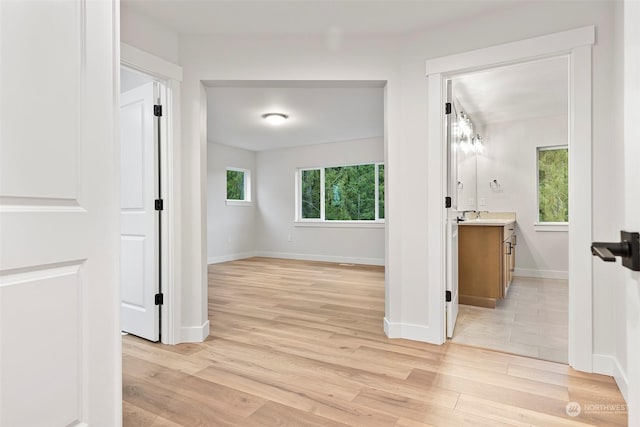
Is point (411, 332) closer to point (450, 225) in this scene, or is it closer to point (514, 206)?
point (450, 225)

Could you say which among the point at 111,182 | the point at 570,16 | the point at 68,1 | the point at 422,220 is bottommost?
the point at 422,220

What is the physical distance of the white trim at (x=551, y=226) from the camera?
5.11 metres

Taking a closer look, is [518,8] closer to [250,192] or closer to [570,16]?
[570,16]

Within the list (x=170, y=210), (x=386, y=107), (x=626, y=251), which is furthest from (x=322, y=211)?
(x=626, y=251)

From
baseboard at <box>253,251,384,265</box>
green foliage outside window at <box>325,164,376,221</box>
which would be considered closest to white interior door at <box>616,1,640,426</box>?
baseboard at <box>253,251,384,265</box>

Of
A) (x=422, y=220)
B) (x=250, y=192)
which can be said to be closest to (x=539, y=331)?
(x=422, y=220)

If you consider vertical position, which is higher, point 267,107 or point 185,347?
point 267,107

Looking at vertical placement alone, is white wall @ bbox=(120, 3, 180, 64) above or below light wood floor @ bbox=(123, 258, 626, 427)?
above

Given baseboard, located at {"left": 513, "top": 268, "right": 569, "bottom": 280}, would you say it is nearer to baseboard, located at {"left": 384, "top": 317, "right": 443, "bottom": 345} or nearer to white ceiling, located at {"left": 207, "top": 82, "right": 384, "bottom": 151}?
white ceiling, located at {"left": 207, "top": 82, "right": 384, "bottom": 151}

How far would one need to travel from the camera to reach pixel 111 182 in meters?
1.27

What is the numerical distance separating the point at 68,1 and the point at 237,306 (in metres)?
3.06

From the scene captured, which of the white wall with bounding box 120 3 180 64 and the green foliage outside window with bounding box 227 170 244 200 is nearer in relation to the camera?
the white wall with bounding box 120 3 180 64

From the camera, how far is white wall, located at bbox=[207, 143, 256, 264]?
6785mm
